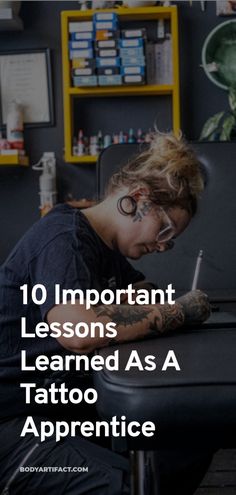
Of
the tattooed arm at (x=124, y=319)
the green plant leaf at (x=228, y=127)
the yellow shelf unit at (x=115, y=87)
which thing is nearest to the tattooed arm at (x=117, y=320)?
the tattooed arm at (x=124, y=319)

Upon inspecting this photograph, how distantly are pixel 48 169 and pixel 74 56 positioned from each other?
0.54 meters

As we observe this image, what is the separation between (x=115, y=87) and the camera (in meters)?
3.11

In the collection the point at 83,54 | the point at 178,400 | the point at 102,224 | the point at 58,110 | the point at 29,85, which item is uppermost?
the point at 83,54

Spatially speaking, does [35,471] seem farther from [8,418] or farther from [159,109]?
[159,109]

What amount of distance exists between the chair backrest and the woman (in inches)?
18.5

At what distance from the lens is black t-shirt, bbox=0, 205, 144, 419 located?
3.74 ft

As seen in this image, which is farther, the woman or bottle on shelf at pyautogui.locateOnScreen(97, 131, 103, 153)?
bottle on shelf at pyautogui.locateOnScreen(97, 131, 103, 153)

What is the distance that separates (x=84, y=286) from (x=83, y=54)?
7.14ft

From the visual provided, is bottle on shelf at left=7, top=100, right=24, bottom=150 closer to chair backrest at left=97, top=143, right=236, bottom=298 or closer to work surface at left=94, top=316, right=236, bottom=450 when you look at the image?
chair backrest at left=97, top=143, right=236, bottom=298

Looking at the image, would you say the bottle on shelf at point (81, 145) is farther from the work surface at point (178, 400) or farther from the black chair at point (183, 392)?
the work surface at point (178, 400)

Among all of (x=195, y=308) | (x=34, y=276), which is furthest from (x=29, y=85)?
(x=195, y=308)

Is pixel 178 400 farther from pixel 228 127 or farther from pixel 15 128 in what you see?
pixel 15 128

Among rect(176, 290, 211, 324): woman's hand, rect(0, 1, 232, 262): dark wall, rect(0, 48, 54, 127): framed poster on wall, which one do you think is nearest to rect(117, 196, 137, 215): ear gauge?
rect(176, 290, 211, 324): woman's hand

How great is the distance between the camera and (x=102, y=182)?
183cm
